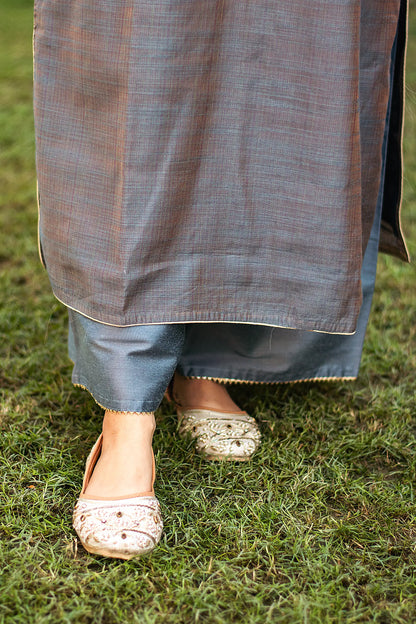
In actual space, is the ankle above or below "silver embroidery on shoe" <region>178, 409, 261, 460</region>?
above

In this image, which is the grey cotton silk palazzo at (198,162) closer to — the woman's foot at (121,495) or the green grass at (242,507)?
the woman's foot at (121,495)

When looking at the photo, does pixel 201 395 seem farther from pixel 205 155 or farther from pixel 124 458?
pixel 205 155

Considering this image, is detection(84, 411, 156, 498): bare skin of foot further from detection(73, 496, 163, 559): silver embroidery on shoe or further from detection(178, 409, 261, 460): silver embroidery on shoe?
detection(178, 409, 261, 460): silver embroidery on shoe

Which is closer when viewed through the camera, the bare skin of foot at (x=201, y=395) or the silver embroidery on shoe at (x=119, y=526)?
the silver embroidery on shoe at (x=119, y=526)

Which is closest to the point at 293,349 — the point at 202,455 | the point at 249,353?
the point at 249,353

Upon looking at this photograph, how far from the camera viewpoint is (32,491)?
4.53 feet

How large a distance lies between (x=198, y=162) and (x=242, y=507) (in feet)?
2.23

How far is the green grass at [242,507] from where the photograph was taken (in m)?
1.14

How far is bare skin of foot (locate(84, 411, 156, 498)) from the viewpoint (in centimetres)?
129

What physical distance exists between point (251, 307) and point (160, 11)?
0.55m

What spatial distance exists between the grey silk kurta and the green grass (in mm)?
347

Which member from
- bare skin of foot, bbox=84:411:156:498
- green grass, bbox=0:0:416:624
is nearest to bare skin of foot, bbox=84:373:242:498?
bare skin of foot, bbox=84:411:156:498

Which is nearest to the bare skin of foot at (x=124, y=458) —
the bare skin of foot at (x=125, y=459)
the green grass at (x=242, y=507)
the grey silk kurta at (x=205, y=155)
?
the bare skin of foot at (x=125, y=459)

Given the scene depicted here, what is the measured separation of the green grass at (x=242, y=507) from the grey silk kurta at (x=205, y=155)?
347 mm
